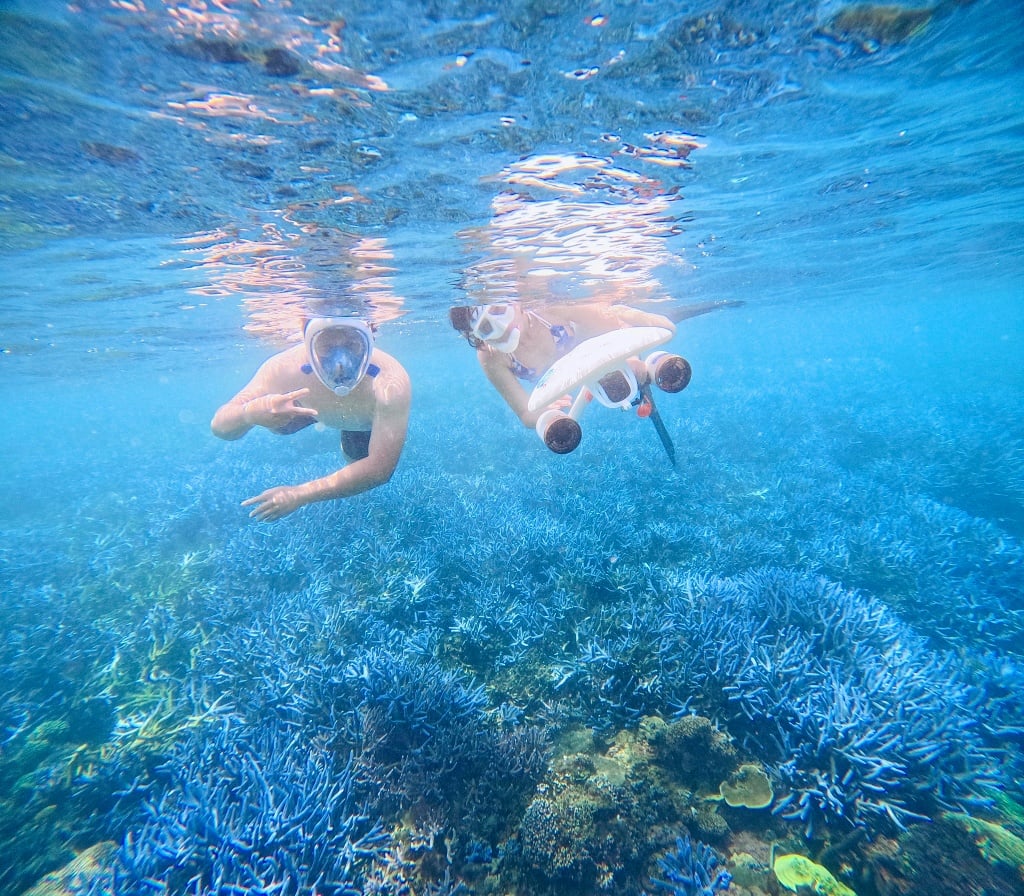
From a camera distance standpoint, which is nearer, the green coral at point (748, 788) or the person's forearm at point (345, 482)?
the person's forearm at point (345, 482)

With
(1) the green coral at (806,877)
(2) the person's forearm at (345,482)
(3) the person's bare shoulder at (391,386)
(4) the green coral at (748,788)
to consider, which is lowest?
(1) the green coral at (806,877)

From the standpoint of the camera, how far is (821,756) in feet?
13.0

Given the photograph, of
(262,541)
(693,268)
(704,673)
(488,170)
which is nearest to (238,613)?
(262,541)

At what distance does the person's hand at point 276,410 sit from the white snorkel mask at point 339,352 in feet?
2.13

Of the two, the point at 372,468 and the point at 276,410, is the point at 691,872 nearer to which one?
the point at 372,468

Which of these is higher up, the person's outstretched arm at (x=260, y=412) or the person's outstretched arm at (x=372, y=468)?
the person's outstretched arm at (x=260, y=412)

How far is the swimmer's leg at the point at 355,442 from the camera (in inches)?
241

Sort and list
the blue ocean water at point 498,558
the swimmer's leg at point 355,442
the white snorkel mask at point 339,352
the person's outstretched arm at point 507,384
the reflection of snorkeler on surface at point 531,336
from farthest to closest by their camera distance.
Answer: the swimmer's leg at point 355,442, the person's outstretched arm at point 507,384, the reflection of snorkeler on surface at point 531,336, the white snorkel mask at point 339,352, the blue ocean water at point 498,558

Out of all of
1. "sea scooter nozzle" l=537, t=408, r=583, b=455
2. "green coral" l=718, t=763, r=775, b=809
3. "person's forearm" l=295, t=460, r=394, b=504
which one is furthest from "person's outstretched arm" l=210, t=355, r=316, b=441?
"green coral" l=718, t=763, r=775, b=809

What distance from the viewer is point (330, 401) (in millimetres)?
5020

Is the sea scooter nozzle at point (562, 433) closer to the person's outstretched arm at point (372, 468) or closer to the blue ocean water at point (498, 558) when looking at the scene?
the person's outstretched arm at point (372, 468)

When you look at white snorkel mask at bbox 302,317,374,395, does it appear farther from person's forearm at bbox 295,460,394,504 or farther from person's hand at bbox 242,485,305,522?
person's hand at bbox 242,485,305,522

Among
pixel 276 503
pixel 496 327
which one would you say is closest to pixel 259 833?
pixel 276 503

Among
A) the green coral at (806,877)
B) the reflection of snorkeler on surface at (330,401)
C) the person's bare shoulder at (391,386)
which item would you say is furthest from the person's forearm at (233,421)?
the green coral at (806,877)
